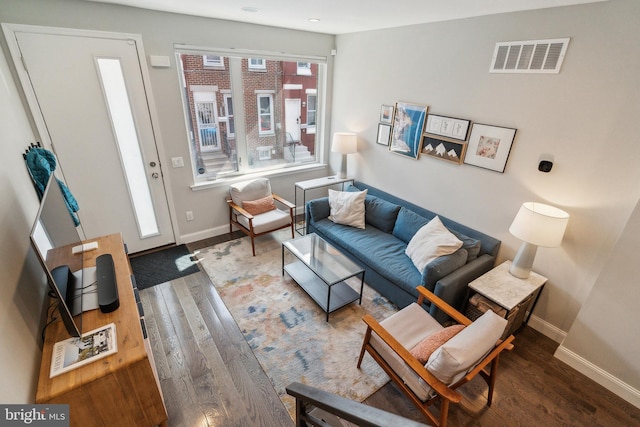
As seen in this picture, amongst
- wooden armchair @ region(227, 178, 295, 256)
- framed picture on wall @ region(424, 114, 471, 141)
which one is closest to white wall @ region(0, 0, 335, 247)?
wooden armchair @ region(227, 178, 295, 256)

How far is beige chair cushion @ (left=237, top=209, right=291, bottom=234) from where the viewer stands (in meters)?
3.55

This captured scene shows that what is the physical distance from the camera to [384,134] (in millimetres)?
3693

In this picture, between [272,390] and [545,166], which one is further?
[545,166]

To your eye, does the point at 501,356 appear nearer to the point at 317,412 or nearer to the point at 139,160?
the point at 317,412

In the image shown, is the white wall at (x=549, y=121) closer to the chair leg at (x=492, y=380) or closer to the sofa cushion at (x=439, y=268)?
the sofa cushion at (x=439, y=268)

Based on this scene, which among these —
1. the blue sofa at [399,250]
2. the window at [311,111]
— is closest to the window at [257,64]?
the window at [311,111]

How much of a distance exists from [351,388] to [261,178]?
109 inches

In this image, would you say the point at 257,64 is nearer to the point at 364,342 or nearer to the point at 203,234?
the point at 203,234

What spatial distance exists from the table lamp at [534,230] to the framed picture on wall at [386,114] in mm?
1786

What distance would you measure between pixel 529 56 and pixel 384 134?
64.3 inches

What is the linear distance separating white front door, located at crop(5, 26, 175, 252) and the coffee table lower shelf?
1849 millimetres

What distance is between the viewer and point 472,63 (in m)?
2.69

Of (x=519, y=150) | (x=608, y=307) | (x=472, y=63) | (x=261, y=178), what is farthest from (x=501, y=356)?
(x=261, y=178)

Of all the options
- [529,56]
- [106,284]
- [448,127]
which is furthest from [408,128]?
[106,284]
